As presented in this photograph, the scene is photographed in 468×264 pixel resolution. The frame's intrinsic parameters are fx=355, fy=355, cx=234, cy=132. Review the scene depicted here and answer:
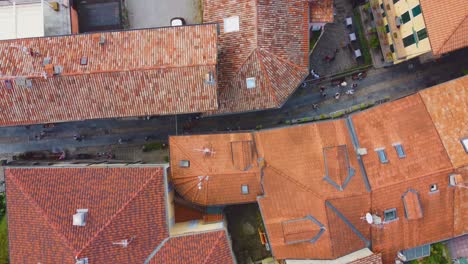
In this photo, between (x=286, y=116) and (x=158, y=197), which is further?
(x=286, y=116)

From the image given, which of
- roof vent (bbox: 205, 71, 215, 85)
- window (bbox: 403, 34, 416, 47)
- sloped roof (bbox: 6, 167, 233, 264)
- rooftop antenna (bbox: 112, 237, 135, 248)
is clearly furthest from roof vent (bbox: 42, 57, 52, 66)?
window (bbox: 403, 34, 416, 47)

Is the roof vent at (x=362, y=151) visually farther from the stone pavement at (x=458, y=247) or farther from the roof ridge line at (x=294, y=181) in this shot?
the stone pavement at (x=458, y=247)

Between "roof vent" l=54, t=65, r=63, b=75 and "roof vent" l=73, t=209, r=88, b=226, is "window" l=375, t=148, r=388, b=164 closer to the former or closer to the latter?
"roof vent" l=73, t=209, r=88, b=226

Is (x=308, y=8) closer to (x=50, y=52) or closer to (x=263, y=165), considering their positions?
(x=263, y=165)

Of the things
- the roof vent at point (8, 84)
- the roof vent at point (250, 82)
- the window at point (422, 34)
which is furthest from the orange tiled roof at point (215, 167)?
the window at point (422, 34)

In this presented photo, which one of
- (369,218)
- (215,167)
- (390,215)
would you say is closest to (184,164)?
(215,167)

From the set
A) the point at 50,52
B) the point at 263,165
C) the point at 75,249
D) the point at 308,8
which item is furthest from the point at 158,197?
the point at 308,8
